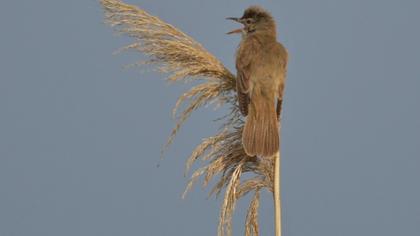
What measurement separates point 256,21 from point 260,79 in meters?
0.87

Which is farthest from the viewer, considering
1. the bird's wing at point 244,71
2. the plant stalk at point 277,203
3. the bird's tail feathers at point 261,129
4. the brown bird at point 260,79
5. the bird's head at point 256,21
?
the bird's head at point 256,21

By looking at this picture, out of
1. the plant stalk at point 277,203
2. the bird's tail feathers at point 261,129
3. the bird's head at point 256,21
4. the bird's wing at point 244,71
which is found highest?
the bird's head at point 256,21

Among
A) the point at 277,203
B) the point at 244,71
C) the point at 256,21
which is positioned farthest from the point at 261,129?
the point at 256,21

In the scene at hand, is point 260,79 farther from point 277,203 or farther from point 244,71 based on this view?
point 277,203

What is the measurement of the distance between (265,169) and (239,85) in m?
0.72

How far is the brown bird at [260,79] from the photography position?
421 cm

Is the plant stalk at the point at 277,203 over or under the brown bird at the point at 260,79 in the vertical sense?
under

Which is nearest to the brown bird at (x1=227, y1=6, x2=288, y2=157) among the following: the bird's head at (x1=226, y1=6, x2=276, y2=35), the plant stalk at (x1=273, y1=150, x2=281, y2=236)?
the bird's head at (x1=226, y1=6, x2=276, y2=35)

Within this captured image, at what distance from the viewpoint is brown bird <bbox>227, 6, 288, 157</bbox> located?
421 centimetres

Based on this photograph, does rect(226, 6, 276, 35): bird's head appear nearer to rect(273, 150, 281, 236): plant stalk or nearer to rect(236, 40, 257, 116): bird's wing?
rect(236, 40, 257, 116): bird's wing

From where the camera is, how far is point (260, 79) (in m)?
4.89

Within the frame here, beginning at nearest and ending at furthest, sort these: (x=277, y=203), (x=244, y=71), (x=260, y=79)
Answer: (x=277, y=203)
(x=244, y=71)
(x=260, y=79)

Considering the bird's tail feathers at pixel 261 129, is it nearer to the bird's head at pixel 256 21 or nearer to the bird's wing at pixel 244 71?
the bird's wing at pixel 244 71

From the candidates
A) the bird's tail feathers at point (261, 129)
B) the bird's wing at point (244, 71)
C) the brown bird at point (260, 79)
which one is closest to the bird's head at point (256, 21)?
the brown bird at point (260, 79)
